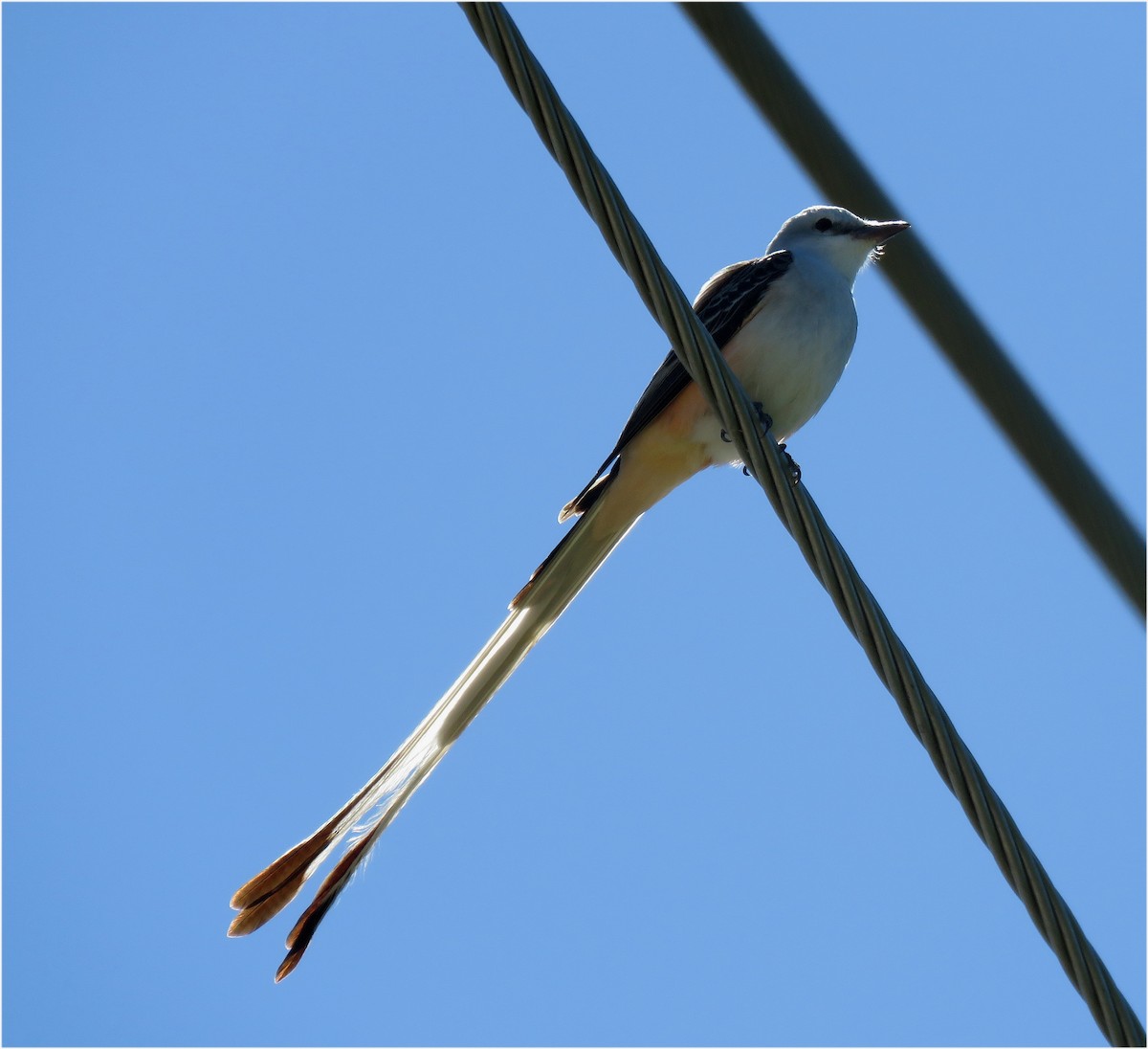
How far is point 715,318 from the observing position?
459 centimetres

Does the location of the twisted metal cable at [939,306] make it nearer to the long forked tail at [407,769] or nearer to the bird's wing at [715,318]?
the bird's wing at [715,318]

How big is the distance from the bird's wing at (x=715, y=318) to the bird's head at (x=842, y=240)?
0.87 feet

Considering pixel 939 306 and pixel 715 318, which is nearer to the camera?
pixel 939 306

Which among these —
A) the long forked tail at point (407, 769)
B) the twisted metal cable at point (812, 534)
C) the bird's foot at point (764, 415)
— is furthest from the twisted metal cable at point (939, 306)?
the long forked tail at point (407, 769)

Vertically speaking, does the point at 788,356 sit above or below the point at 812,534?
above

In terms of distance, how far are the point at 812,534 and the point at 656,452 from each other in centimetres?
179

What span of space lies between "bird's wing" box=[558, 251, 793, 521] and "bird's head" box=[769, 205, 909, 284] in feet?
0.87

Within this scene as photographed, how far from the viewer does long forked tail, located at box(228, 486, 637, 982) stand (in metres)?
3.19

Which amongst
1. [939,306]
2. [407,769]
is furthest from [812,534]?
[407,769]

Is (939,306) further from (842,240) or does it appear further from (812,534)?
(842,240)

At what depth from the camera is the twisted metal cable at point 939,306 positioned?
9.96ft

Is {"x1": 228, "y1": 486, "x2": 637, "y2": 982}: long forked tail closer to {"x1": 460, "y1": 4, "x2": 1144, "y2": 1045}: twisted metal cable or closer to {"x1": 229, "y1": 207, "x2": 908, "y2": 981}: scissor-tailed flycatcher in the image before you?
{"x1": 229, "y1": 207, "x2": 908, "y2": 981}: scissor-tailed flycatcher

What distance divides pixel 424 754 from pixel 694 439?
1.46 metres

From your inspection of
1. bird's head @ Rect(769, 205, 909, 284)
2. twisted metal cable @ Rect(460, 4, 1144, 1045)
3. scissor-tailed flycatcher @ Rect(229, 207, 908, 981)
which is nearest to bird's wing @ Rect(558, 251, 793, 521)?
scissor-tailed flycatcher @ Rect(229, 207, 908, 981)
